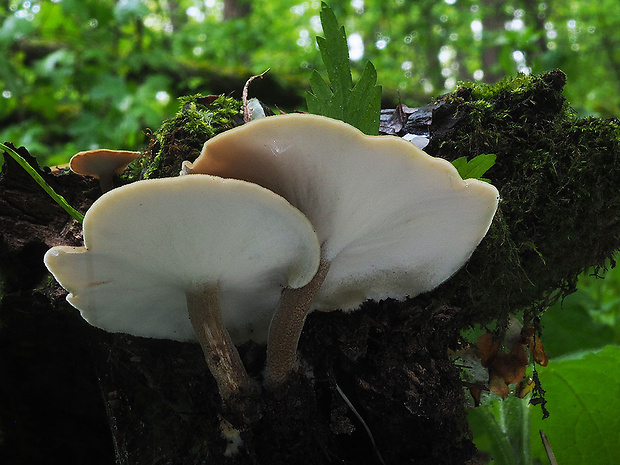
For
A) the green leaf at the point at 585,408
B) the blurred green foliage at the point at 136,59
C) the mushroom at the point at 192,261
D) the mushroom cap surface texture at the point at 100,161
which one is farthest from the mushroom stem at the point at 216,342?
the blurred green foliage at the point at 136,59

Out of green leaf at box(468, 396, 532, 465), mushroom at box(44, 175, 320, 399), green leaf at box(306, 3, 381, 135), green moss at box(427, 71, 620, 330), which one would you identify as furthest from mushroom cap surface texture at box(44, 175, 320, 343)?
green leaf at box(468, 396, 532, 465)

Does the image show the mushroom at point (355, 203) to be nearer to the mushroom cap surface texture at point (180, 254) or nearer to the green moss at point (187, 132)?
the mushroom cap surface texture at point (180, 254)

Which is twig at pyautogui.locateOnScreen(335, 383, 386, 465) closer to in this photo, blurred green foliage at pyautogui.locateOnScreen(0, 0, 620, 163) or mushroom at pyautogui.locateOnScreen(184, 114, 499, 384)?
mushroom at pyautogui.locateOnScreen(184, 114, 499, 384)

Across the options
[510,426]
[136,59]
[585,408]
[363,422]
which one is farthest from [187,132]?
[136,59]

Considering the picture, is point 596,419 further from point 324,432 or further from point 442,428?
point 324,432

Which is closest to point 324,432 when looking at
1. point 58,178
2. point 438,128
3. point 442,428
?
point 442,428

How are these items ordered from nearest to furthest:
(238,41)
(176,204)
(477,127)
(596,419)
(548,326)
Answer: (176,204), (477,127), (596,419), (548,326), (238,41)

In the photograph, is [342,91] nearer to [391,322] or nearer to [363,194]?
[363,194]

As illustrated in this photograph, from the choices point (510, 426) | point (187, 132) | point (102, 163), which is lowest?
point (510, 426)
